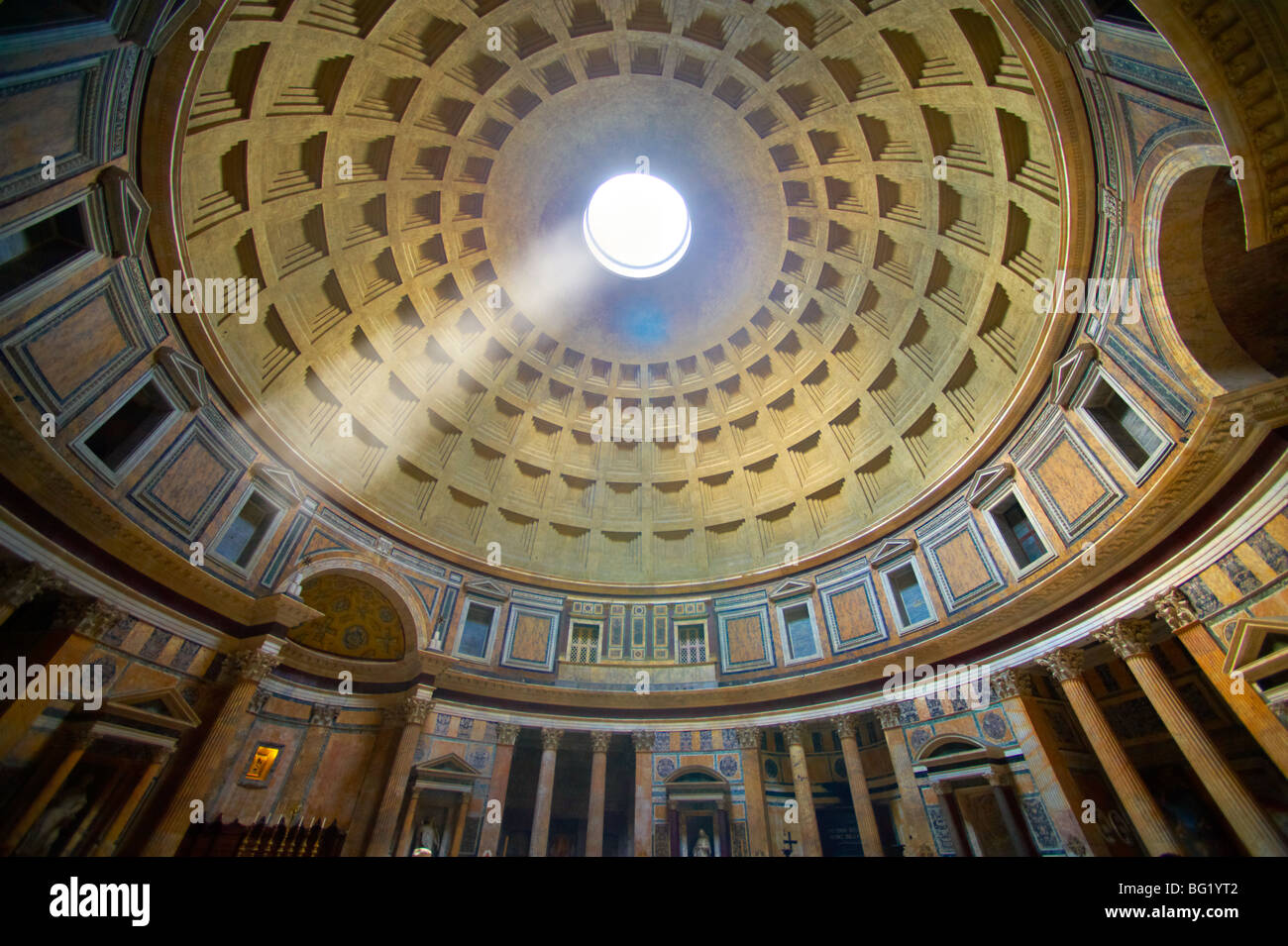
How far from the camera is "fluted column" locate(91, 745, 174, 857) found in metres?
11.1

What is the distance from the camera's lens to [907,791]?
50.6 ft

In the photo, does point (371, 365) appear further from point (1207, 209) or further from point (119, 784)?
point (1207, 209)

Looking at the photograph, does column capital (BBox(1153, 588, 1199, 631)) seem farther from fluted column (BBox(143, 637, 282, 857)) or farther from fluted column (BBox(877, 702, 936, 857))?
fluted column (BBox(143, 637, 282, 857))

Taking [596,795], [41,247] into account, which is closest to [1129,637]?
[596,795]

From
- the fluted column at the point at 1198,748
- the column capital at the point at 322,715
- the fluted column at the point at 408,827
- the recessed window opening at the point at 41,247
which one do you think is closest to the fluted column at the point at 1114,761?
the fluted column at the point at 1198,748

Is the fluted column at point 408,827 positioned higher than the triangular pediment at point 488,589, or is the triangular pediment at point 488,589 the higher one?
the triangular pediment at point 488,589

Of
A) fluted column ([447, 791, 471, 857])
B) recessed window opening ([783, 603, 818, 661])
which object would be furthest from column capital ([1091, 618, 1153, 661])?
fluted column ([447, 791, 471, 857])

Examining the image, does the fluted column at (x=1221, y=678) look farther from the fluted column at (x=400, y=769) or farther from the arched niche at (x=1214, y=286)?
the fluted column at (x=400, y=769)

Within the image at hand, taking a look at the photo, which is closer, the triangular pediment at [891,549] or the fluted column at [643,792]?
the fluted column at [643,792]

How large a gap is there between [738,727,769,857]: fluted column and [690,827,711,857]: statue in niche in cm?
125

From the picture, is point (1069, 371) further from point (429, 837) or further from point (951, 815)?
point (429, 837)

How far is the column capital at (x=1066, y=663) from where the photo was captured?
43.7 ft

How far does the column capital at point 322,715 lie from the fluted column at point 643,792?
9798mm
